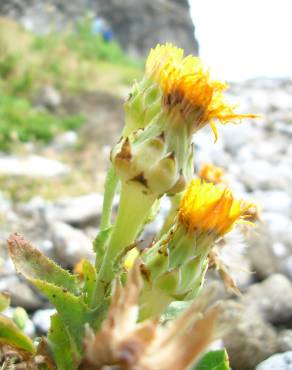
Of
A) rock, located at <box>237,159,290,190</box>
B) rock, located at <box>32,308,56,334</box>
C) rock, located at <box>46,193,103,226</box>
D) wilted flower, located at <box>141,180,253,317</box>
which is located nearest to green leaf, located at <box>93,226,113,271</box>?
wilted flower, located at <box>141,180,253,317</box>

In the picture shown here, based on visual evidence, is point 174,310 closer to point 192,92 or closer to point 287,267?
point 192,92

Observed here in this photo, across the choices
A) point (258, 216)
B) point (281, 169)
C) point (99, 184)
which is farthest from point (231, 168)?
point (258, 216)

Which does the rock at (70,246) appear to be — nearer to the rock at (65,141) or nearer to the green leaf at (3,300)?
the green leaf at (3,300)

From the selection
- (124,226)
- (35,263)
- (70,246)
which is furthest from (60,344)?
(70,246)

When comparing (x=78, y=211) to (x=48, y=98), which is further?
(x=48, y=98)

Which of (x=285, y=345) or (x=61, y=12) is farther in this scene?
(x=61, y=12)

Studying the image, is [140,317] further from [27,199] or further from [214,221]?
[27,199]
